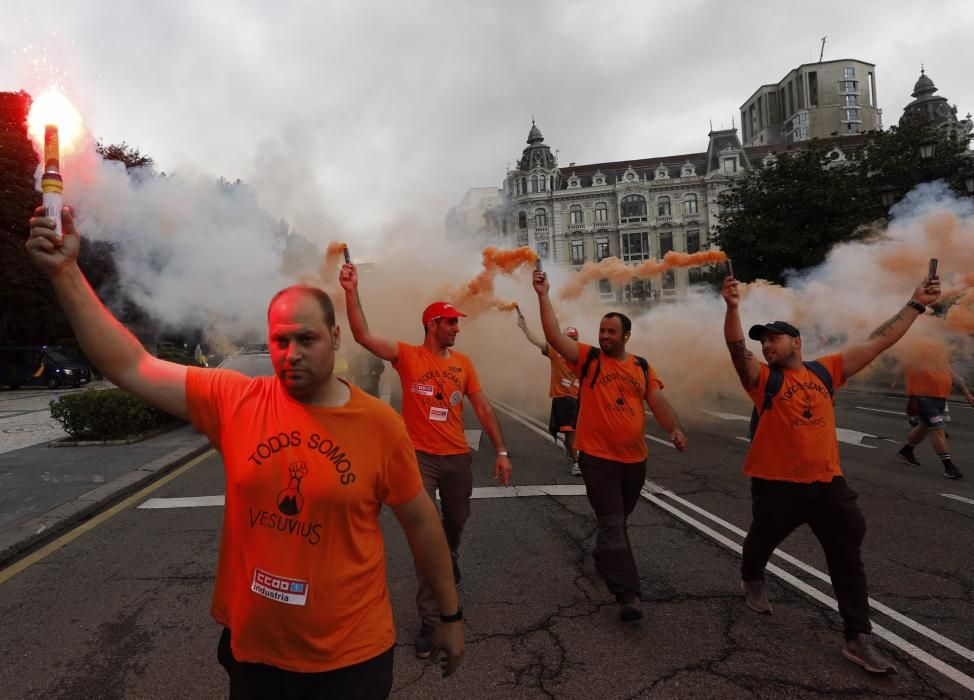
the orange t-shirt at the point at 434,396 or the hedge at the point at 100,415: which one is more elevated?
the orange t-shirt at the point at 434,396

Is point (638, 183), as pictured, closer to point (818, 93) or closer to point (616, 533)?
point (818, 93)

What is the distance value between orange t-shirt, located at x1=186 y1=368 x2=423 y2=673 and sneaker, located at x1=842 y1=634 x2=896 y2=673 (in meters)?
2.63

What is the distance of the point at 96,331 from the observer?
1793 mm

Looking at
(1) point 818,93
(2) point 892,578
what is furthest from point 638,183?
(2) point 892,578

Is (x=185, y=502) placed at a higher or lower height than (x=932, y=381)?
lower

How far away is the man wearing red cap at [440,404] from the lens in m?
3.88

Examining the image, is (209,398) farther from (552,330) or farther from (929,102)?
(929,102)

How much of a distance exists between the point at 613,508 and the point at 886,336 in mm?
2031

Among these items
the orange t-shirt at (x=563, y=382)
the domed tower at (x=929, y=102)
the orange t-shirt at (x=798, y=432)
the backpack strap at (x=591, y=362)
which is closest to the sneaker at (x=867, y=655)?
the orange t-shirt at (x=798, y=432)

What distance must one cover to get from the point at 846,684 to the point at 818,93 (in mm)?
95864

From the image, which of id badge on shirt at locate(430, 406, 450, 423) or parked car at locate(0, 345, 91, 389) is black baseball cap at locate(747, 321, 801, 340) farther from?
parked car at locate(0, 345, 91, 389)

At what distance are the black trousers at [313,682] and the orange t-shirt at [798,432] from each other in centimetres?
266

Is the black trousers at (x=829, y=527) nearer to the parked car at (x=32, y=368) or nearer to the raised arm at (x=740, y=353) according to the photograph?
the raised arm at (x=740, y=353)

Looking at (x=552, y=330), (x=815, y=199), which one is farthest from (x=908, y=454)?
(x=815, y=199)
